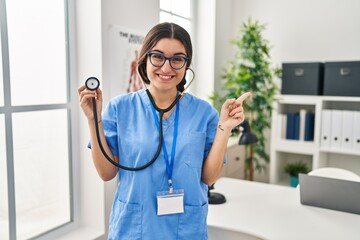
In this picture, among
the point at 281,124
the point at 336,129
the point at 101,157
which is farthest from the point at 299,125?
the point at 101,157

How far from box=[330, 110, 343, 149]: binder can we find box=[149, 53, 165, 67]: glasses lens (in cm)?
207

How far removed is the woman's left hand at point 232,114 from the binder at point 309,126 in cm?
190

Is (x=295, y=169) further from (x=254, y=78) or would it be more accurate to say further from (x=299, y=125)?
(x=254, y=78)

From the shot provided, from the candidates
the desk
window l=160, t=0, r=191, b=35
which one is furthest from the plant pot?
window l=160, t=0, r=191, b=35

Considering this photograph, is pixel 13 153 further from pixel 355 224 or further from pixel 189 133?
pixel 355 224

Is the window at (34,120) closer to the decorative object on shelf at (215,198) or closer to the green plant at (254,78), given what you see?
the decorative object on shelf at (215,198)

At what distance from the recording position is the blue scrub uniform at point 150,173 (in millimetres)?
1077

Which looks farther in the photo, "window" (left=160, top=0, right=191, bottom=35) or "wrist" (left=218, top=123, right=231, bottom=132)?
"window" (left=160, top=0, right=191, bottom=35)

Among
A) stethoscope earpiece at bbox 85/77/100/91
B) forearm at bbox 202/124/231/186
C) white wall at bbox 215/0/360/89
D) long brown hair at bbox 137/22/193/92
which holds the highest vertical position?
white wall at bbox 215/0/360/89

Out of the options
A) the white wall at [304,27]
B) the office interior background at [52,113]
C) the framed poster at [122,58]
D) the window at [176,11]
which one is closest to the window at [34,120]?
the office interior background at [52,113]

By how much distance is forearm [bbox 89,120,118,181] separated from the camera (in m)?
1.06

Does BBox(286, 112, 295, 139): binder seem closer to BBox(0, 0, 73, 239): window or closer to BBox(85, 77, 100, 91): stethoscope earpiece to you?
BBox(0, 0, 73, 239): window

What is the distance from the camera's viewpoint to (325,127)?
2.73 meters

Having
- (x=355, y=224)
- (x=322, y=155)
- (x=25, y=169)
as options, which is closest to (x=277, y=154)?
(x=322, y=155)
